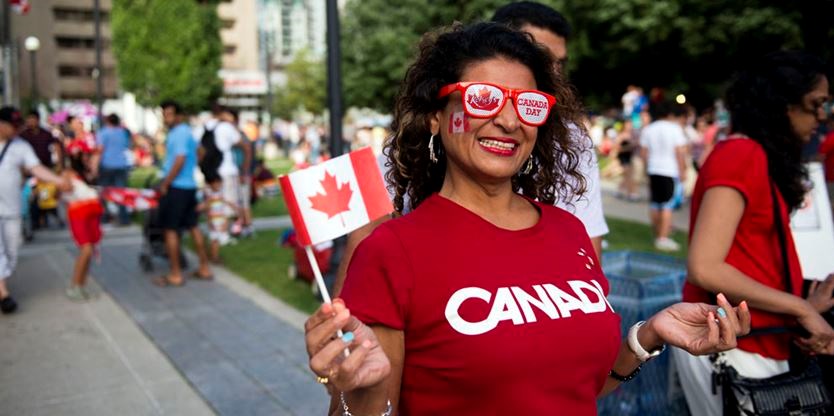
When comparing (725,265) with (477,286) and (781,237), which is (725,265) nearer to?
(781,237)

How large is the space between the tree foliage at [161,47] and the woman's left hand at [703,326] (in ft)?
179

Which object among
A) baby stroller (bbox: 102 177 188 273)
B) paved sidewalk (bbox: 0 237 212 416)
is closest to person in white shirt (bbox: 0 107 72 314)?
paved sidewalk (bbox: 0 237 212 416)

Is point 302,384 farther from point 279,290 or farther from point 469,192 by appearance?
point 469,192

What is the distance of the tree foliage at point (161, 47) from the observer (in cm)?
5322

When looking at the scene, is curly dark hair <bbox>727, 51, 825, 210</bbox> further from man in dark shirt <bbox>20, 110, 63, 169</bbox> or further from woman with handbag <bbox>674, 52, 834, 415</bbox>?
man in dark shirt <bbox>20, 110, 63, 169</bbox>

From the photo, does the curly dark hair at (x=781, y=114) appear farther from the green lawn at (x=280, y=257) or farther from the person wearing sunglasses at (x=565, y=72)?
the green lawn at (x=280, y=257)

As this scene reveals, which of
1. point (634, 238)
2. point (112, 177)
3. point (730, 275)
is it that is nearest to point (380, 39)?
point (112, 177)

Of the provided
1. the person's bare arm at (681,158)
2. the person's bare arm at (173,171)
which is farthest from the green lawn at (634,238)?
the person's bare arm at (173,171)

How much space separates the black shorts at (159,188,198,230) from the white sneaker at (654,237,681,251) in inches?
227

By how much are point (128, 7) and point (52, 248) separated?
157 ft

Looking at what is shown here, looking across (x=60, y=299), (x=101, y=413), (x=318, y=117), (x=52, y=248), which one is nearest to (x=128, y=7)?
(x=318, y=117)

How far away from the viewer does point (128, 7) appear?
53.6m

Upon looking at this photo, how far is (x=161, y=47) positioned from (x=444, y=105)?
183 ft

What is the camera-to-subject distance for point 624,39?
29031 mm
